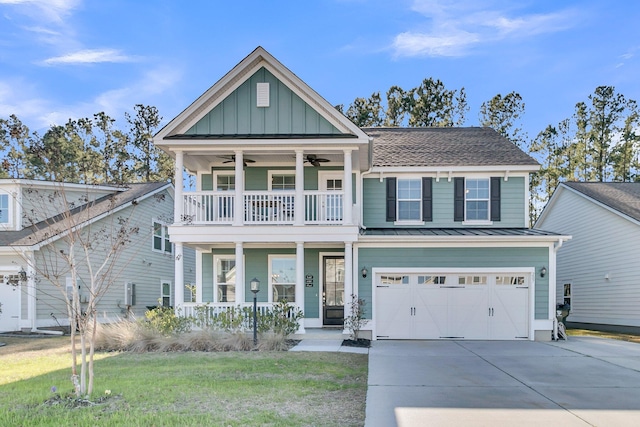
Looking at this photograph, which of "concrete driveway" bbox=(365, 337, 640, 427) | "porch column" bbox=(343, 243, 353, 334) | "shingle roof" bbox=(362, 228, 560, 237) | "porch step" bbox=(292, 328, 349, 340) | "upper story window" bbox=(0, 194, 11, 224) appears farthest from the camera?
"upper story window" bbox=(0, 194, 11, 224)

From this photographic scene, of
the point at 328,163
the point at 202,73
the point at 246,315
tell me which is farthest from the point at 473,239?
the point at 202,73

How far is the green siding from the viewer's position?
14.8 m

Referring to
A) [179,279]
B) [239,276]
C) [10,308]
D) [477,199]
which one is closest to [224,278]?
[179,279]

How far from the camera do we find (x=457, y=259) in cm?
1544

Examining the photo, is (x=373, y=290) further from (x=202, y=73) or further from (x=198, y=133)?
(x=202, y=73)

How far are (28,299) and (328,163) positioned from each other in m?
10.7

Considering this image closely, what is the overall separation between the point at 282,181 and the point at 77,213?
326 inches

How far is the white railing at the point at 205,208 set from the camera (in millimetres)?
14875

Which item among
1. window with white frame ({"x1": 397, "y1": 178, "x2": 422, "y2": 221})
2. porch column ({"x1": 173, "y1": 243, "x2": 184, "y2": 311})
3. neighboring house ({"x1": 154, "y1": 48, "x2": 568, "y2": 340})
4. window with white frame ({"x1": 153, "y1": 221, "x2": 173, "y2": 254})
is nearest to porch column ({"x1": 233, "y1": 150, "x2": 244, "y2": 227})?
neighboring house ({"x1": 154, "y1": 48, "x2": 568, "y2": 340})

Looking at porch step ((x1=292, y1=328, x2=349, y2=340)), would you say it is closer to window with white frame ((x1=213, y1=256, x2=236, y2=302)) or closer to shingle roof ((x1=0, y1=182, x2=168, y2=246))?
window with white frame ((x1=213, y1=256, x2=236, y2=302))

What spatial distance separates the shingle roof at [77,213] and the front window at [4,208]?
69 centimetres

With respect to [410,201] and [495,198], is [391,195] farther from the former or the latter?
[495,198]

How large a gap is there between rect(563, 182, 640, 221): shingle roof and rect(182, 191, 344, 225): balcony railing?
10.5m

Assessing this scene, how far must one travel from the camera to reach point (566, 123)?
32.2 meters
